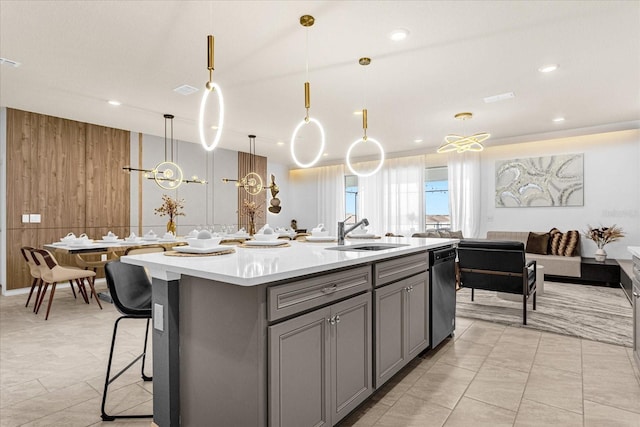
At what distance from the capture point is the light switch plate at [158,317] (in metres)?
1.69

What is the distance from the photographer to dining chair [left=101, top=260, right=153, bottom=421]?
77.9 inches

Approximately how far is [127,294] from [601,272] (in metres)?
6.71

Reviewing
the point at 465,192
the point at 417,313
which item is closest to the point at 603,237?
the point at 465,192

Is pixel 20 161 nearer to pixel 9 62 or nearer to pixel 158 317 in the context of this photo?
pixel 9 62

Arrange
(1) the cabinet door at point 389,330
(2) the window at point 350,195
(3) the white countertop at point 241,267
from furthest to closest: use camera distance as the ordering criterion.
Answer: (2) the window at point 350,195, (1) the cabinet door at point 389,330, (3) the white countertop at point 241,267

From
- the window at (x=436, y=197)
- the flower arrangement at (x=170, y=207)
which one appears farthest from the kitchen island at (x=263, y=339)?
the window at (x=436, y=197)

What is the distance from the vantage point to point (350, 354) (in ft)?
6.13

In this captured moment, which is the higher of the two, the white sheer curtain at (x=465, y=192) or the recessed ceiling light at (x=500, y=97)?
the recessed ceiling light at (x=500, y=97)

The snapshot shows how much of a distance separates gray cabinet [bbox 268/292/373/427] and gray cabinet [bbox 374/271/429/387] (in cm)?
12

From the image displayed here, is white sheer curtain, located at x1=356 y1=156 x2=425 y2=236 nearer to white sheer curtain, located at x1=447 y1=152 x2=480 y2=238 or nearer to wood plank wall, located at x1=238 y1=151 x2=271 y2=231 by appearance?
white sheer curtain, located at x1=447 y1=152 x2=480 y2=238

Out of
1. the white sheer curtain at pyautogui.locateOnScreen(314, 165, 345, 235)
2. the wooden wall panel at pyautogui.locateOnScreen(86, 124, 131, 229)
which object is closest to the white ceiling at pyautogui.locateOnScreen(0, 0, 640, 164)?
the wooden wall panel at pyautogui.locateOnScreen(86, 124, 131, 229)

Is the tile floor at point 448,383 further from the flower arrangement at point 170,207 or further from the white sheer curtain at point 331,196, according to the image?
the white sheer curtain at point 331,196

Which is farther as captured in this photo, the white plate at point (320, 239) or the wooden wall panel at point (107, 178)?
the wooden wall panel at point (107, 178)

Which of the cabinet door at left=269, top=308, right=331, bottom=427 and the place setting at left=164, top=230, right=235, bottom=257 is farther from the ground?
the place setting at left=164, top=230, right=235, bottom=257
